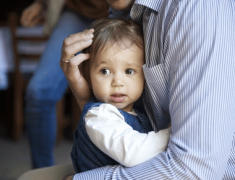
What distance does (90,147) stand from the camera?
1.05 m

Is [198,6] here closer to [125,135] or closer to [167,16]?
[167,16]

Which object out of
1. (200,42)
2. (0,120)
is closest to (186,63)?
(200,42)

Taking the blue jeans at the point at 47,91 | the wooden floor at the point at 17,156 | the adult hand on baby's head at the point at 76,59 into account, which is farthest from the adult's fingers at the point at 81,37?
the wooden floor at the point at 17,156

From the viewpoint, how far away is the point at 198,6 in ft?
2.75

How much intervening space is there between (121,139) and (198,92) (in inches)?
10.2

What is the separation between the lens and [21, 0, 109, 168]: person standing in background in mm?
1847

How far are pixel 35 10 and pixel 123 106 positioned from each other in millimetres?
1276

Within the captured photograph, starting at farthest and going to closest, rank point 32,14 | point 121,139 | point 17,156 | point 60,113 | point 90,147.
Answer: point 60,113
point 17,156
point 32,14
point 90,147
point 121,139

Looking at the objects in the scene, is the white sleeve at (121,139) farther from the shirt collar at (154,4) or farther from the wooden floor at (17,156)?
the wooden floor at (17,156)

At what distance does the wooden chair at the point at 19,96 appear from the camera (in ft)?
9.52

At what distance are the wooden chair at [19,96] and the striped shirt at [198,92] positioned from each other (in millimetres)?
2194

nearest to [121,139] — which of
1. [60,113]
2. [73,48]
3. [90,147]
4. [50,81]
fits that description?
[90,147]

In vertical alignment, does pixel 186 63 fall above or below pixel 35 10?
above

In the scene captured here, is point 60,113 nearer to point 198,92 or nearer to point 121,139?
point 121,139
